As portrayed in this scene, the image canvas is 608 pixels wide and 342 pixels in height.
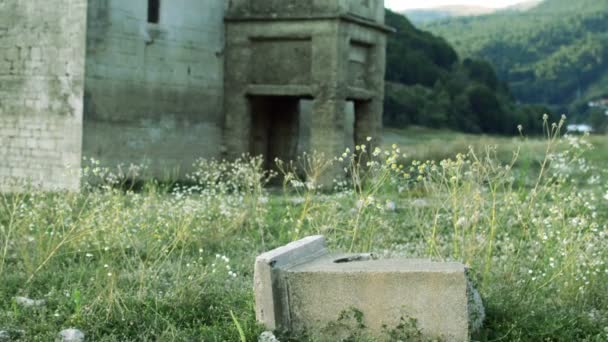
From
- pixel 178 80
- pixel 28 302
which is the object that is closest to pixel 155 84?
pixel 178 80

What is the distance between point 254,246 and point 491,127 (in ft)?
149

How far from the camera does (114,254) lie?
937 centimetres

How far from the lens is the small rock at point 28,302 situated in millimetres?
7555

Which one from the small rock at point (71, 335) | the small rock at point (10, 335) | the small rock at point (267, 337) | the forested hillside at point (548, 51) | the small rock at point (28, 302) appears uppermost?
the forested hillside at point (548, 51)

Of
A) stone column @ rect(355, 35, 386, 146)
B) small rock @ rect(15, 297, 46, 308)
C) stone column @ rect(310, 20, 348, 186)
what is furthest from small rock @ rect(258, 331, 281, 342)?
stone column @ rect(355, 35, 386, 146)

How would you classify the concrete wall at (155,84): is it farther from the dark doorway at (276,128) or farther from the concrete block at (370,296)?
the concrete block at (370,296)

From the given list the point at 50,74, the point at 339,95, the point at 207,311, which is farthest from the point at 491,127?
the point at 207,311

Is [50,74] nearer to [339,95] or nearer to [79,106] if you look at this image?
[79,106]

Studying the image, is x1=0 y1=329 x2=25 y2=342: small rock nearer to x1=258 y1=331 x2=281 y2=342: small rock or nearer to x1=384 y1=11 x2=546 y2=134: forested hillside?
x1=258 y1=331 x2=281 y2=342: small rock

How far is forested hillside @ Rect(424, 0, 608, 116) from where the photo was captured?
8175 cm

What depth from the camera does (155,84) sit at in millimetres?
19484

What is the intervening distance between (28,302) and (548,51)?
88224 mm

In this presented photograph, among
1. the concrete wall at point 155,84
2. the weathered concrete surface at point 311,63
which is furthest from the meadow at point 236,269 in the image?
the weathered concrete surface at point 311,63

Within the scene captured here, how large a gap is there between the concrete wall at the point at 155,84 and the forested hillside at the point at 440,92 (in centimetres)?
2812
